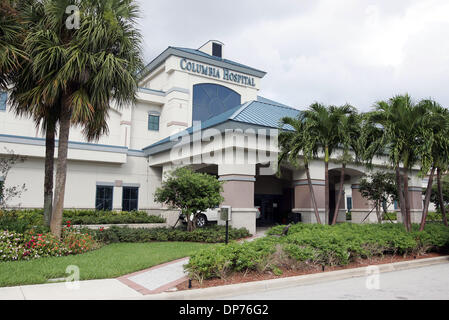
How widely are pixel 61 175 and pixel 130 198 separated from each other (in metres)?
12.3

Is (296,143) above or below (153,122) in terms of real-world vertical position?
below

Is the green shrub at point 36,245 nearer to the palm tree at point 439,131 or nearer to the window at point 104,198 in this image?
the window at point 104,198

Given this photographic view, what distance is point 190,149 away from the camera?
20688 mm

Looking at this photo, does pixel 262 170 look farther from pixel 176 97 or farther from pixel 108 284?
pixel 108 284

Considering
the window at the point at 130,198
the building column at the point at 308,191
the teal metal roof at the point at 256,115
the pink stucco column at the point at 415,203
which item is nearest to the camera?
the teal metal roof at the point at 256,115

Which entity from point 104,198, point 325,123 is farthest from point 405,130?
point 104,198

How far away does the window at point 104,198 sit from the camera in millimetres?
23531

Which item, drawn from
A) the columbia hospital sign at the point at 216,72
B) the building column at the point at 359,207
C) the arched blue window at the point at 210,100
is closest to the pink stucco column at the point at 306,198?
the building column at the point at 359,207

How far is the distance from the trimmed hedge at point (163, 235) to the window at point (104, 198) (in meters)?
8.29

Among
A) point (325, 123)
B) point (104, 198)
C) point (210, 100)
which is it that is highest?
point (210, 100)

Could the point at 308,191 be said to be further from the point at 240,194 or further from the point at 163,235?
the point at 163,235

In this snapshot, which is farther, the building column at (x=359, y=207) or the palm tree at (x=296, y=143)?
the building column at (x=359, y=207)

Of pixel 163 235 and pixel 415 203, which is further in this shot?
pixel 415 203

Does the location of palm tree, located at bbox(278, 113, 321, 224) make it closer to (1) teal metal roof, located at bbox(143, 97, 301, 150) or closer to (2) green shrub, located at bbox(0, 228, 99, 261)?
(1) teal metal roof, located at bbox(143, 97, 301, 150)
